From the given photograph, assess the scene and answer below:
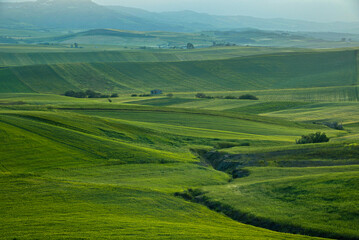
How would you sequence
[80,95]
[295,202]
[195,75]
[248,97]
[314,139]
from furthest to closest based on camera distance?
[195,75] → [248,97] → [80,95] → [314,139] → [295,202]

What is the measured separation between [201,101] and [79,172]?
66.3 m

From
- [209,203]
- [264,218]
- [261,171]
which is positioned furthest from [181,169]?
[264,218]

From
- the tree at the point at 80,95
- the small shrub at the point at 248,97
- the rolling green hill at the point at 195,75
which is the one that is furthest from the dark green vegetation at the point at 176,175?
the rolling green hill at the point at 195,75

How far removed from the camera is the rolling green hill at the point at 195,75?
130m

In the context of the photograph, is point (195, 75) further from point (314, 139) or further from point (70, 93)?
point (314, 139)

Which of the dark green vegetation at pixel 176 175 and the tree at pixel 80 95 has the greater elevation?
the dark green vegetation at pixel 176 175

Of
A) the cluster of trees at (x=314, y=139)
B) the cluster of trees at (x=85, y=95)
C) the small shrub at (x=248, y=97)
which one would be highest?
the cluster of trees at (x=314, y=139)

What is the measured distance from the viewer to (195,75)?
492 feet

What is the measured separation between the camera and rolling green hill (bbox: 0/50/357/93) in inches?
5118

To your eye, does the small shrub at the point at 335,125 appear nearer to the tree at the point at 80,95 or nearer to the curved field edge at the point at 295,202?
the curved field edge at the point at 295,202

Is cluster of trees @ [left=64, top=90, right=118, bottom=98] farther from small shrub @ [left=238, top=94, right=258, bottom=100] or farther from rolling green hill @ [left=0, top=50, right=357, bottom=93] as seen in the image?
small shrub @ [left=238, top=94, right=258, bottom=100]

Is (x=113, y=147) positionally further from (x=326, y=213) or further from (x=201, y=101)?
(x=201, y=101)

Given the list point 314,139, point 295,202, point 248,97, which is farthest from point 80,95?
point 295,202

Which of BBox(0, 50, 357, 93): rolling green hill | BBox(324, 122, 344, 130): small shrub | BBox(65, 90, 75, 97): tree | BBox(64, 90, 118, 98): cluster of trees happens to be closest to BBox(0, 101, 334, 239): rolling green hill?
BBox(324, 122, 344, 130): small shrub
